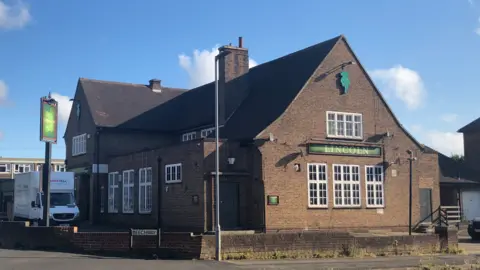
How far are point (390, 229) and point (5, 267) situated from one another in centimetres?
2035

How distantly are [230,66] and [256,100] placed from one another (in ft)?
11.5

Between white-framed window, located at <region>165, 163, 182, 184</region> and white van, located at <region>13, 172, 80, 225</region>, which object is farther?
white van, located at <region>13, 172, 80, 225</region>

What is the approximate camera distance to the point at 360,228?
97.1 ft

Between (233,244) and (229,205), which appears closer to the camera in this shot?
(233,244)

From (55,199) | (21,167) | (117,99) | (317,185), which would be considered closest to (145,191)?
(55,199)

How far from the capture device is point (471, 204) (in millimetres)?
44812

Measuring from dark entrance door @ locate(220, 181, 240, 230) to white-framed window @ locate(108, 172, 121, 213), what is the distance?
10.4 m

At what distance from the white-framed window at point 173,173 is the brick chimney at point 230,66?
635 centimetres

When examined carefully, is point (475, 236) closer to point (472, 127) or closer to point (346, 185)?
point (346, 185)

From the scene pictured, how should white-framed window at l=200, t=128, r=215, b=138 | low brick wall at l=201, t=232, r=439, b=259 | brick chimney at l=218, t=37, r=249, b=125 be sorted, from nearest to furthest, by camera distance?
low brick wall at l=201, t=232, r=439, b=259, white-framed window at l=200, t=128, r=215, b=138, brick chimney at l=218, t=37, r=249, b=125

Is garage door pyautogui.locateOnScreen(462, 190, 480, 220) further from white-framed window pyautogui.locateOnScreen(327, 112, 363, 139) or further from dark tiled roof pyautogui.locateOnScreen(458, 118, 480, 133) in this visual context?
white-framed window pyautogui.locateOnScreen(327, 112, 363, 139)

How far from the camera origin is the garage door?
44.4 metres

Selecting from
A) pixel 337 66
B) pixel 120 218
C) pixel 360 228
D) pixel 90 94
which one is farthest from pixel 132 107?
pixel 360 228

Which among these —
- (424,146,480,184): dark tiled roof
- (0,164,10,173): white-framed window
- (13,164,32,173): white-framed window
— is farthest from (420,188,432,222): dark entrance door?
(0,164,10,173): white-framed window
